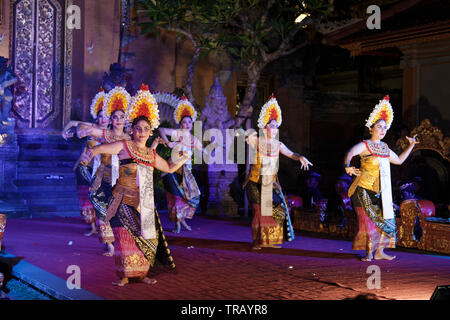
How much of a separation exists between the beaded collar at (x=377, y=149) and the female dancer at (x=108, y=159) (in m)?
3.19

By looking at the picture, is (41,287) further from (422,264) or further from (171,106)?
(171,106)

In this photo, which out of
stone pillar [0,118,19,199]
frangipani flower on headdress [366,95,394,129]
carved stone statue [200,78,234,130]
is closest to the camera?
frangipani flower on headdress [366,95,394,129]

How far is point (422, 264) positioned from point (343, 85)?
1367cm

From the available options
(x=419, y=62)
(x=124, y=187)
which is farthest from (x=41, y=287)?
(x=419, y=62)

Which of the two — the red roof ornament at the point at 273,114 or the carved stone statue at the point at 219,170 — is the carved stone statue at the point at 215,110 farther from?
the red roof ornament at the point at 273,114

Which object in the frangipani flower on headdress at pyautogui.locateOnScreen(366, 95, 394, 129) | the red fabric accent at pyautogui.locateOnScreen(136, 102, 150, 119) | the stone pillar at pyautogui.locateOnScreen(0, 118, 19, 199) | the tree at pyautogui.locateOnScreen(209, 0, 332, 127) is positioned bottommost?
the stone pillar at pyautogui.locateOnScreen(0, 118, 19, 199)

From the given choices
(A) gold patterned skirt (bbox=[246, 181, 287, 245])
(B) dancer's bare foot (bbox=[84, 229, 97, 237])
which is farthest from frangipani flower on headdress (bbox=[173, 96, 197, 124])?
(B) dancer's bare foot (bbox=[84, 229, 97, 237])

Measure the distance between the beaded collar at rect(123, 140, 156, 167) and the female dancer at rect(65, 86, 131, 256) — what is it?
1193mm

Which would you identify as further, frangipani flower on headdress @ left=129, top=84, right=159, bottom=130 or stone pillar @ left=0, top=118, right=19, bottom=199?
stone pillar @ left=0, top=118, right=19, bottom=199

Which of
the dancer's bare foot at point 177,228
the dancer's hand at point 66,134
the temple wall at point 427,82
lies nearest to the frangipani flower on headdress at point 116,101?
the dancer's hand at point 66,134

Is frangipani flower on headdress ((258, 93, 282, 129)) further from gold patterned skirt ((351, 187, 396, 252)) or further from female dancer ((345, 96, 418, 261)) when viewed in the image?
gold patterned skirt ((351, 187, 396, 252))

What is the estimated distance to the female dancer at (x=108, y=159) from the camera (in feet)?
26.1

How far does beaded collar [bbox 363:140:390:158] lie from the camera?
27.3 feet

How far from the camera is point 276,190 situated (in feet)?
30.4
